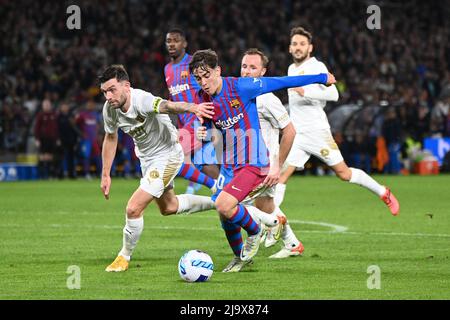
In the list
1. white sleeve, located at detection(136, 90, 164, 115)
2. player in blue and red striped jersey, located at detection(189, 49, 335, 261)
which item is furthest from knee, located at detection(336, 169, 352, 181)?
white sleeve, located at detection(136, 90, 164, 115)

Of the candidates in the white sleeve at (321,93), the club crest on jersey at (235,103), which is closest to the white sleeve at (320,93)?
the white sleeve at (321,93)

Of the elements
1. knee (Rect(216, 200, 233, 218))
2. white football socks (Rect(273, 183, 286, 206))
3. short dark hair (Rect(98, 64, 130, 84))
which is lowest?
white football socks (Rect(273, 183, 286, 206))

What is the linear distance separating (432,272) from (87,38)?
73.0 ft

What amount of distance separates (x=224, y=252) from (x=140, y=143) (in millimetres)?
1682

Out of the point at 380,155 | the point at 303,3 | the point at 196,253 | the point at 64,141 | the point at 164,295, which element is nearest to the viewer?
the point at 164,295

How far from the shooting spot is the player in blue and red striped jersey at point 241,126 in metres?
9.73

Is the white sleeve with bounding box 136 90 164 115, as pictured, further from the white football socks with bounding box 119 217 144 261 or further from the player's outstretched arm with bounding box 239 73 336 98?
the white football socks with bounding box 119 217 144 261

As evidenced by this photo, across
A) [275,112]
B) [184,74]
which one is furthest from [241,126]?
[184,74]

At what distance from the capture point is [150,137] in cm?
1064

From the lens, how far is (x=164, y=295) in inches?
333

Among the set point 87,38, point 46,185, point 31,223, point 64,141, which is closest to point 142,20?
point 87,38

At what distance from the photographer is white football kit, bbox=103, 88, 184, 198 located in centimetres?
1027

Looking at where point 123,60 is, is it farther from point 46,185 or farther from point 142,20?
point 46,185

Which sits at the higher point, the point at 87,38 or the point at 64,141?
the point at 87,38
